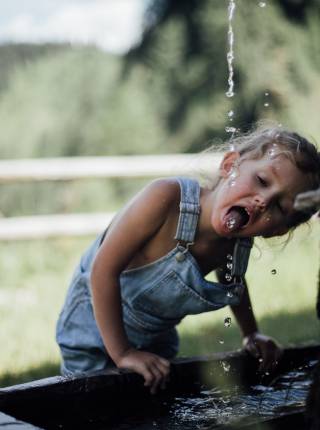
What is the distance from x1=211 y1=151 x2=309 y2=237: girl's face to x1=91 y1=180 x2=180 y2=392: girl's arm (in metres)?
0.21

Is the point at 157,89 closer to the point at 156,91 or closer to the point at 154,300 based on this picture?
the point at 156,91

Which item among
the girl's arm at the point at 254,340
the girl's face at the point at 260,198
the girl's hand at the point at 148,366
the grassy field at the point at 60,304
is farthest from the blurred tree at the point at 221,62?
the girl's hand at the point at 148,366

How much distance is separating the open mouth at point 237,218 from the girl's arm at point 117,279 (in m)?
0.23

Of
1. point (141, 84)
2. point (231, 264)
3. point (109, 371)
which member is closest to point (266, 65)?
point (141, 84)

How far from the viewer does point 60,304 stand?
16.9ft

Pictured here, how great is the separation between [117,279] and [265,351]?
634 millimetres

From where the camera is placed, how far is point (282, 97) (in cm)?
847

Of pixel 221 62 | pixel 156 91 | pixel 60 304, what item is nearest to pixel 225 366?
pixel 60 304

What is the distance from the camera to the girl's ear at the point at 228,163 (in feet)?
8.18

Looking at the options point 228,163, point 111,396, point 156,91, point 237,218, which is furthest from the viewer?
point 156,91

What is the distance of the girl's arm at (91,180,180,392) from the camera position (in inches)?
91.8

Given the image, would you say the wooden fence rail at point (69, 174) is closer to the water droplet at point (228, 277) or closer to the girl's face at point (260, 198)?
the water droplet at point (228, 277)

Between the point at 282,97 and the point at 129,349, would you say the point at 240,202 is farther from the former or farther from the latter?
the point at 282,97

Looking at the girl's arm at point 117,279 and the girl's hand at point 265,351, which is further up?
the girl's arm at point 117,279
